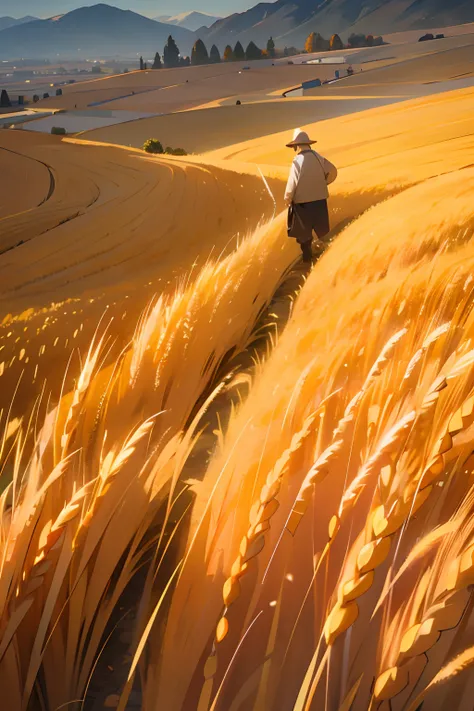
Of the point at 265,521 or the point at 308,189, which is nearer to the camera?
the point at 265,521

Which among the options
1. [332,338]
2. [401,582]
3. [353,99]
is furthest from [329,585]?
[353,99]

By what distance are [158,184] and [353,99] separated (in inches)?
68.0

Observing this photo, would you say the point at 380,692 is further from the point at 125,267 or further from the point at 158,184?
the point at 158,184

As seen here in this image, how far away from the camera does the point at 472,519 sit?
40cm

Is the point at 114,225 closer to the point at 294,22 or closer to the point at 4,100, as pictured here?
the point at 4,100

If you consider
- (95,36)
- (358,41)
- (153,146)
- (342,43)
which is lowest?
(153,146)

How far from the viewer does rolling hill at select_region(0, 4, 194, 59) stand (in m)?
2.46

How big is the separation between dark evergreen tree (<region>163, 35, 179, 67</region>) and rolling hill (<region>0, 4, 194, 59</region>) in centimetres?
3

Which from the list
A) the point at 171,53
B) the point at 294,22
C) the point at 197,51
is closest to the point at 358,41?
the point at 294,22

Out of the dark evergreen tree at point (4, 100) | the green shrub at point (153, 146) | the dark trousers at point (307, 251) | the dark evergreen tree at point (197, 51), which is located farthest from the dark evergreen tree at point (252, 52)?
the dark trousers at point (307, 251)

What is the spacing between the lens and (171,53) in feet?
10.1

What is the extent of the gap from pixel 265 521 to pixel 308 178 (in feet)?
5.68

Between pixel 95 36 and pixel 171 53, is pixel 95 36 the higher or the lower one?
the higher one

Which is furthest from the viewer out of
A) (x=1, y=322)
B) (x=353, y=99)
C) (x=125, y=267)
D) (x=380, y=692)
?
(x=353, y=99)
